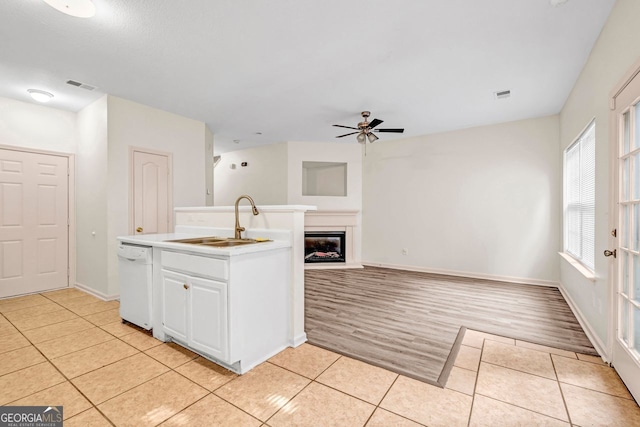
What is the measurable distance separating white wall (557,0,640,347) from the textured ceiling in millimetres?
166

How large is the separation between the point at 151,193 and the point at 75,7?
2.45m

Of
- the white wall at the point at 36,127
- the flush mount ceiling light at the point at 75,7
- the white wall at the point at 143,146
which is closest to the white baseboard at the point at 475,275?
the white wall at the point at 143,146

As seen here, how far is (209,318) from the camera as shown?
2.06 meters

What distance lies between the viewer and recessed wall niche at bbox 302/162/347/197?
629 cm

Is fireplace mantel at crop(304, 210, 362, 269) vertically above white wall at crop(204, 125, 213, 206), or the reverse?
white wall at crop(204, 125, 213, 206)

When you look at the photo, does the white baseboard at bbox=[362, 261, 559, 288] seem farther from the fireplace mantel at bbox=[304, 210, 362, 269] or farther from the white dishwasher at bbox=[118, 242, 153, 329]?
the white dishwasher at bbox=[118, 242, 153, 329]

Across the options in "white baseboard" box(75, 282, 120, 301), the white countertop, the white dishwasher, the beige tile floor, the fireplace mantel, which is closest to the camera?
the beige tile floor

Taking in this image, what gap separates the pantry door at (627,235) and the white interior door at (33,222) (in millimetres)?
6267

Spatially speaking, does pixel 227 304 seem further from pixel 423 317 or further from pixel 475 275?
pixel 475 275

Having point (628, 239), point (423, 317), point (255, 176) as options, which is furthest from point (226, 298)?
point (255, 176)

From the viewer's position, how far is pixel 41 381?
1.94 m

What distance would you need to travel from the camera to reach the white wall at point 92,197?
3.78m

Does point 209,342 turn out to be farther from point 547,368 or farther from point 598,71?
point 598,71

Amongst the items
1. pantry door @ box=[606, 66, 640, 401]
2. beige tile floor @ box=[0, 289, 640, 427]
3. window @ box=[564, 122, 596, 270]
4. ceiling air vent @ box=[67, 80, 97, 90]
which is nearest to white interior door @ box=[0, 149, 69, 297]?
ceiling air vent @ box=[67, 80, 97, 90]
